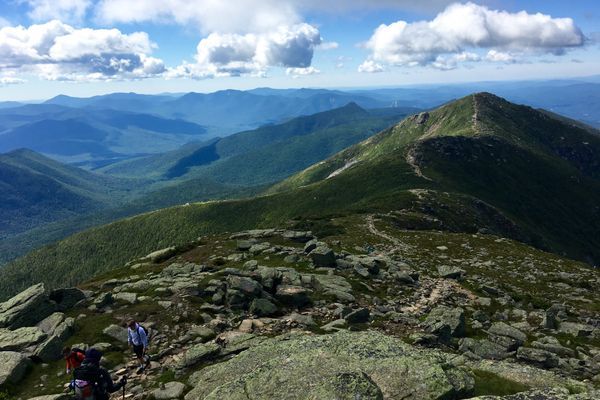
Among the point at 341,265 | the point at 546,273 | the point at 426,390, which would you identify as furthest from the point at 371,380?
the point at 546,273

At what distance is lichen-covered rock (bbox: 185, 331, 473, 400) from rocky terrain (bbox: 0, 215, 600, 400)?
7 centimetres

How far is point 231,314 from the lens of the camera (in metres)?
33.9

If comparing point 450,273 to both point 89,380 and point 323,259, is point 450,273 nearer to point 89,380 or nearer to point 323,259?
point 323,259

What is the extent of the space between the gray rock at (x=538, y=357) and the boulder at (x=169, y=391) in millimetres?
22616

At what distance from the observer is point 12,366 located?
2619 centimetres

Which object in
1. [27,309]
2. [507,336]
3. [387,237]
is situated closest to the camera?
[507,336]

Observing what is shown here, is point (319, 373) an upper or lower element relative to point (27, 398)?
upper

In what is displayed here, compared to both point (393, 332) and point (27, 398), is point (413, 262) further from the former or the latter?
point (27, 398)

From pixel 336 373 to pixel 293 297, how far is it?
63.2 ft

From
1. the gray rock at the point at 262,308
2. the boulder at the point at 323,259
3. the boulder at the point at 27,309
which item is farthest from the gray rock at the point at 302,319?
the boulder at the point at 27,309

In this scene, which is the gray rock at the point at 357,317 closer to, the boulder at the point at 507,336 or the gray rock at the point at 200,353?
the boulder at the point at 507,336

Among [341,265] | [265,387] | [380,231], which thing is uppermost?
[265,387]

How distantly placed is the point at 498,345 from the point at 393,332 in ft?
24.7

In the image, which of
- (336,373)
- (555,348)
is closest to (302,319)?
(336,373)
